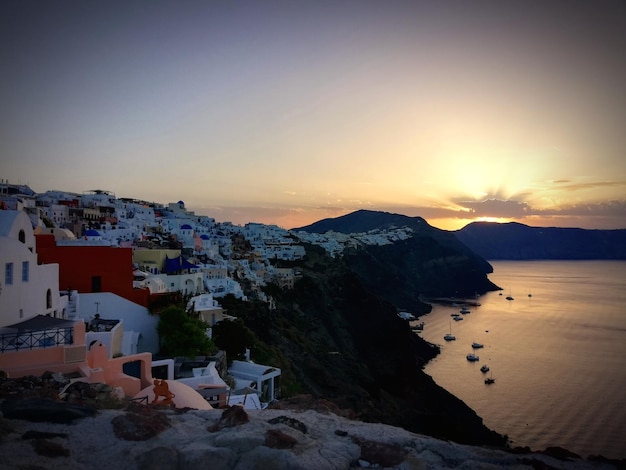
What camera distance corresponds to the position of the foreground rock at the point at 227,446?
5.98 meters

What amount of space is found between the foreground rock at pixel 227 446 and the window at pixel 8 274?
781cm

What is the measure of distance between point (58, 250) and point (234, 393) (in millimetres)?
9481

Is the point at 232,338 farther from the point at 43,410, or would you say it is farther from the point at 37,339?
the point at 43,410

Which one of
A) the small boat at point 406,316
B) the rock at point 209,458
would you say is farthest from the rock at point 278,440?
the small boat at point 406,316

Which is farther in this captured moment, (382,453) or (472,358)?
(472,358)

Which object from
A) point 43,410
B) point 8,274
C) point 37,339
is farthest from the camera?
point 8,274

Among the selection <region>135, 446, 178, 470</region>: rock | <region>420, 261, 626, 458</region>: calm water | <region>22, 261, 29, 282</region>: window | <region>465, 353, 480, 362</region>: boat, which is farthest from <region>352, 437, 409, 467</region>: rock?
<region>465, 353, 480, 362</region>: boat

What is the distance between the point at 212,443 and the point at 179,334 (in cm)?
1386

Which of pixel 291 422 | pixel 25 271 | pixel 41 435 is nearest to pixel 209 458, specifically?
pixel 291 422

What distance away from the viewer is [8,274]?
1344cm

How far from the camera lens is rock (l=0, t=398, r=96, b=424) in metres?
6.86

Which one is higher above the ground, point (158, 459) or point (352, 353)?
point (158, 459)

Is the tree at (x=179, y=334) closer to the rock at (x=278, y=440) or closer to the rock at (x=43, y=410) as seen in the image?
the rock at (x=43, y=410)

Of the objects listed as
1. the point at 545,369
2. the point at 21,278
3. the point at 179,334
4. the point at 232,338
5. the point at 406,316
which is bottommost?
the point at 406,316
